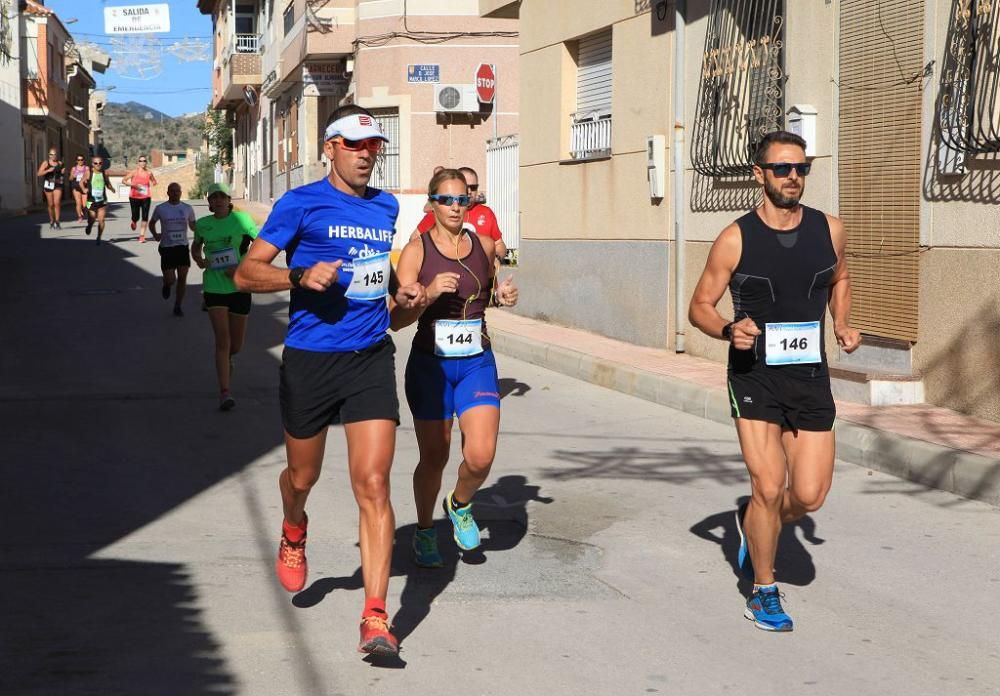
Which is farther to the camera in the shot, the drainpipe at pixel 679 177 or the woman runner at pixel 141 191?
the woman runner at pixel 141 191

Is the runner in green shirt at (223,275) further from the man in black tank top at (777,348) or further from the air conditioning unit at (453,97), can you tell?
the air conditioning unit at (453,97)

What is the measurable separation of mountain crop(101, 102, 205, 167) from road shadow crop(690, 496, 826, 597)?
480 feet

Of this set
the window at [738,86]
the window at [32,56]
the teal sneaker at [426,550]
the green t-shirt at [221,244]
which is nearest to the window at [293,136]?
the window at [32,56]

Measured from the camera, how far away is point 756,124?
13.7 meters

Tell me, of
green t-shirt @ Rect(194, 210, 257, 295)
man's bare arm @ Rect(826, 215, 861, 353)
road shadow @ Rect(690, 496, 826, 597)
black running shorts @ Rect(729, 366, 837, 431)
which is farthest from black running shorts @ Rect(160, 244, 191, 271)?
black running shorts @ Rect(729, 366, 837, 431)

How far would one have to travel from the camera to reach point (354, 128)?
550 centimetres

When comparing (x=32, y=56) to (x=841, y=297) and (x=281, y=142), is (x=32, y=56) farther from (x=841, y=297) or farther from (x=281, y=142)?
(x=841, y=297)

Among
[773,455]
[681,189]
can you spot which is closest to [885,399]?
[681,189]

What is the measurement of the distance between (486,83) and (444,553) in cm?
2386

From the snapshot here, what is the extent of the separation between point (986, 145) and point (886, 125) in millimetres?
1318

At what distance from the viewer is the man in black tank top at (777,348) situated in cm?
584

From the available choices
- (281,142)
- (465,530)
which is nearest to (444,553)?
(465,530)

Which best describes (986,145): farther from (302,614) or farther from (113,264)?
(113,264)

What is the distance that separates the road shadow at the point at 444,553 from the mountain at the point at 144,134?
145m
